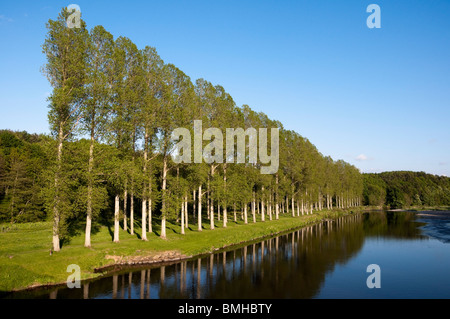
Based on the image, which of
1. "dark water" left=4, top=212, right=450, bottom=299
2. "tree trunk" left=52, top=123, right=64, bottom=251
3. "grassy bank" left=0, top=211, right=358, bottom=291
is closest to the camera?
"dark water" left=4, top=212, right=450, bottom=299

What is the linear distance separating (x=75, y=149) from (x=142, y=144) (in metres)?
10.3

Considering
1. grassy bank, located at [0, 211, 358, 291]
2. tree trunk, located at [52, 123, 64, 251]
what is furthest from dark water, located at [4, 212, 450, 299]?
tree trunk, located at [52, 123, 64, 251]

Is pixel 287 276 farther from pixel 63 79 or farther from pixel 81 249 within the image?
pixel 63 79

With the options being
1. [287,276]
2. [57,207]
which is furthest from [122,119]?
[287,276]

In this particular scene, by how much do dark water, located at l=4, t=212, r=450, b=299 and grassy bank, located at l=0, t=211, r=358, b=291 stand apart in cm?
209

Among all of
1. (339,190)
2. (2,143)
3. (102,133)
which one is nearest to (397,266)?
(102,133)

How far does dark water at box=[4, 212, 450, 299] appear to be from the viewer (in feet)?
81.5

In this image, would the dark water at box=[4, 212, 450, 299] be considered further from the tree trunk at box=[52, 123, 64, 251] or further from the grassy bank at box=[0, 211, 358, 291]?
the tree trunk at box=[52, 123, 64, 251]

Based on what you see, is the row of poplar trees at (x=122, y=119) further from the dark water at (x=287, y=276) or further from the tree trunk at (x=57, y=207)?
the dark water at (x=287, y=276)

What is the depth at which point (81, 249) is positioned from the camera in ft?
104

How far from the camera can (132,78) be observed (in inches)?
1523

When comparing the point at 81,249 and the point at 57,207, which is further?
the point at 81,249

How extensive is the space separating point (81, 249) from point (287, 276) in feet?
73.2
